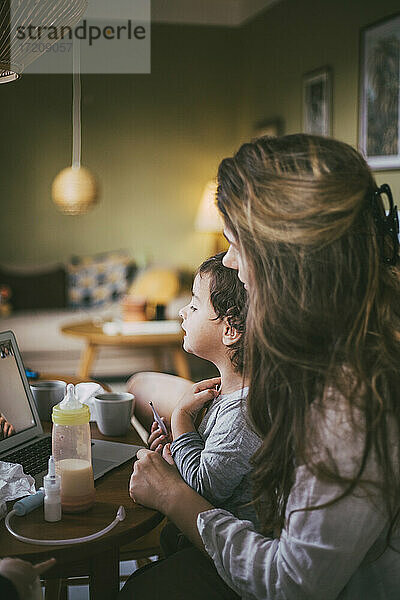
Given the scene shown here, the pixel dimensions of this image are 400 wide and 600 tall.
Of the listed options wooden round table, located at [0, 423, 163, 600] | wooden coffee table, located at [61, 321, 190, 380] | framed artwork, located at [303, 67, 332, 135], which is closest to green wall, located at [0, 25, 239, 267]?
framed artwork, located at [303, 67, 332, 135]

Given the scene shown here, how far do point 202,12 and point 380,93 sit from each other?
2.65 meters

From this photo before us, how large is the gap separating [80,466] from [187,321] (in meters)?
0.38

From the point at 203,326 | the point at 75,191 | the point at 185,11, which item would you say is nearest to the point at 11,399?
the point at 203,326

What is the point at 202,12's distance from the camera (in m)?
5.84

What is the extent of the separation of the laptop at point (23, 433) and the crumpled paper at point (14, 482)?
0.27 feet

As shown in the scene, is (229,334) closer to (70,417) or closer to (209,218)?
(70,417)

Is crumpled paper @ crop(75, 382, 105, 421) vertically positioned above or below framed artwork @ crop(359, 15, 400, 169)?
below

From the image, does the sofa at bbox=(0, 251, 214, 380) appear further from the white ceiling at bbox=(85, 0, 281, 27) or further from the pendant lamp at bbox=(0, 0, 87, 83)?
the pendant lamp at bbox=(0, 0, 87, 83)

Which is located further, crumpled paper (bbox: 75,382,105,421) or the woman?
crumpled paper (bbox: 75,382,105,421)

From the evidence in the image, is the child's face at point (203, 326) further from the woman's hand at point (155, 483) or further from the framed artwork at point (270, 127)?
the framed artwork at point (270, 127)

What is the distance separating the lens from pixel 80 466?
1.06 metres

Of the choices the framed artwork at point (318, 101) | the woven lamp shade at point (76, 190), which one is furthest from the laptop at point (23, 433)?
the woven lamp shade at point (76, 190)

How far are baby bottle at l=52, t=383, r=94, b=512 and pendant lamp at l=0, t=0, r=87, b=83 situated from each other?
77cm

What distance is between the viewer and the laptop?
1279 millimetres
